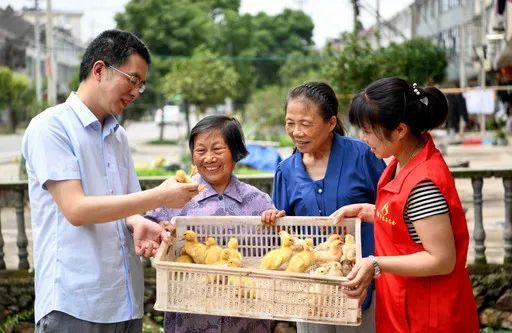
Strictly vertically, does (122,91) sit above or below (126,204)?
above

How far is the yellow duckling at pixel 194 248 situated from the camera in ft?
9.61

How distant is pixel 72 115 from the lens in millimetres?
2641

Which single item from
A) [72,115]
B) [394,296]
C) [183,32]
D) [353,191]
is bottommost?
[394,296]

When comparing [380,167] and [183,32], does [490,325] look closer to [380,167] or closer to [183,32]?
[380,167]

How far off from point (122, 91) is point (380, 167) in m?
1.35

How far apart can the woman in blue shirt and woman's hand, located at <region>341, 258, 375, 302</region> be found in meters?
0.90

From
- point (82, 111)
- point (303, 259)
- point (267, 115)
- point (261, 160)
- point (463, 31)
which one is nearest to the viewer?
point (82, 111)

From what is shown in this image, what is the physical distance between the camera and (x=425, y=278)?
2572 mm

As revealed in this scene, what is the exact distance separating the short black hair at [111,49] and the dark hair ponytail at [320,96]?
2.89ft

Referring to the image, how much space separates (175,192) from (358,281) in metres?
0.70

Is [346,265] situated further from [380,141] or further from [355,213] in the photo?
[380,141]

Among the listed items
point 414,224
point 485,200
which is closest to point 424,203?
point 414,224

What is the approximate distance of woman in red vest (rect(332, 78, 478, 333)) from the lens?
8.12 feet

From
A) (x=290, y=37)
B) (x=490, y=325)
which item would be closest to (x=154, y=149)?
(x=490, y=325)
